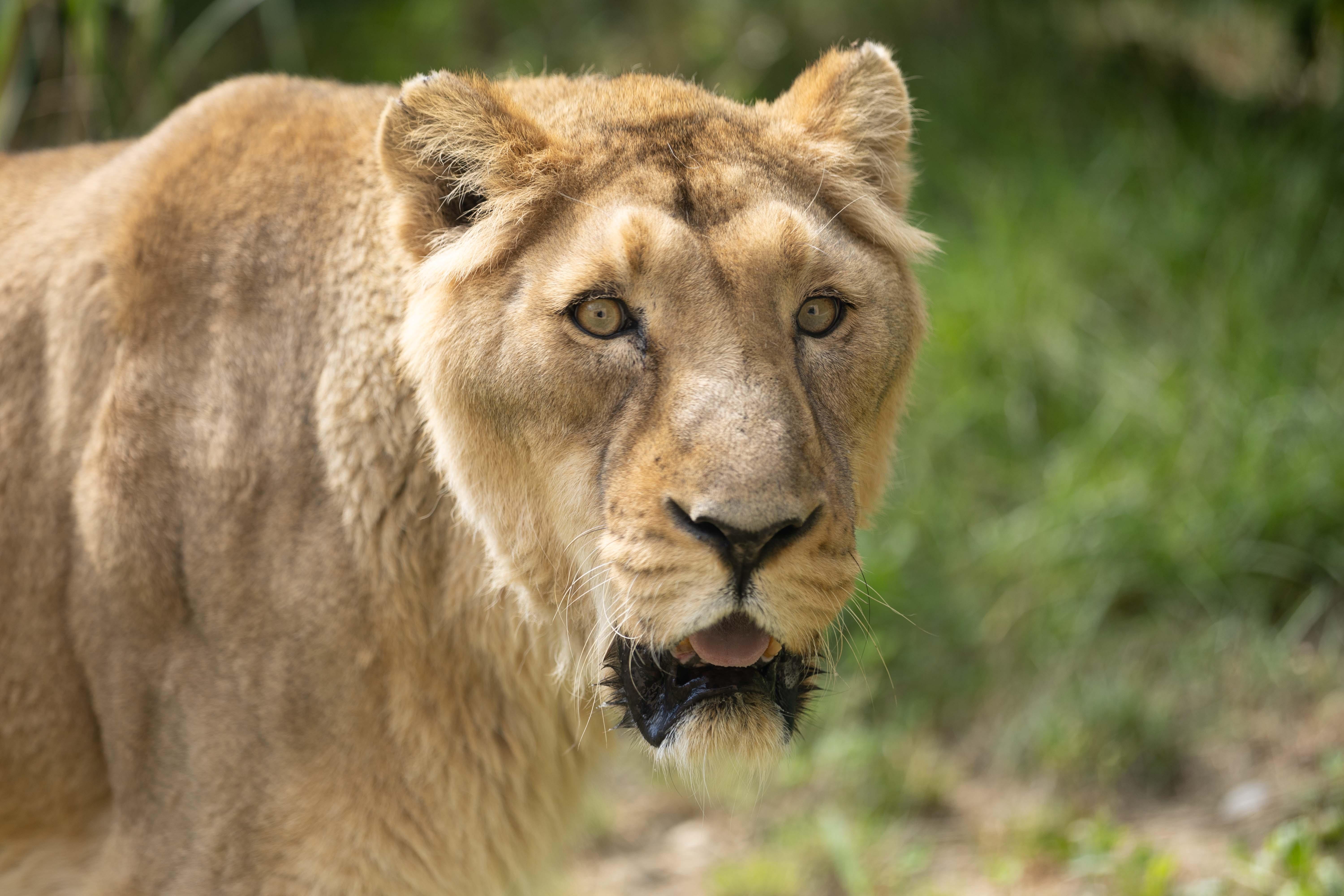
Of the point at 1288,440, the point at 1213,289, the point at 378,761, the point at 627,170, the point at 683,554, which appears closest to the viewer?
the point at 683,554

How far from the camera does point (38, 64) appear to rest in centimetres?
570

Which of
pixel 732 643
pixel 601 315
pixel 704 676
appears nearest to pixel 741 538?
pixel 732 643

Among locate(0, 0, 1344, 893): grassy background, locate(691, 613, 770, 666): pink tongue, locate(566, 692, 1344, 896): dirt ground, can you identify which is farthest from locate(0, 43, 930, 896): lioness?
locate(566, 692, 1344, 896): dirt ground

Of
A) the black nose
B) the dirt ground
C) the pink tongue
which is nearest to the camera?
the black nose

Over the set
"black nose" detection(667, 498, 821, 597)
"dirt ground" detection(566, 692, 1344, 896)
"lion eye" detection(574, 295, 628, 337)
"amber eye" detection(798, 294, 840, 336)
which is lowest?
"dirt ground" detection(566, 692, 1344, 896)

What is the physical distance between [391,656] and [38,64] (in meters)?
4.20

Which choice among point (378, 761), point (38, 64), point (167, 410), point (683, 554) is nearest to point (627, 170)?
point (683, 554)

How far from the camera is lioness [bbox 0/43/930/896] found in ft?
8.00

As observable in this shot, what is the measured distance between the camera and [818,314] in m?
2.59

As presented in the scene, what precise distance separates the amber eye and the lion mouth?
0.61 m

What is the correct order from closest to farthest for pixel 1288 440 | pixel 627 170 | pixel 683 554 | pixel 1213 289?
pixel 683 554 → pixel 627 170 → pixel 1288 440 → pixel 1213 289

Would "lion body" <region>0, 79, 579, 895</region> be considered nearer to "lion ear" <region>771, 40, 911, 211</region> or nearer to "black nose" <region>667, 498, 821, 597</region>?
"black nose" <region>667, 498, 821, 597</region>

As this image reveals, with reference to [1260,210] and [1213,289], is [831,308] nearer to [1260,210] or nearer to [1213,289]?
[1213,289]

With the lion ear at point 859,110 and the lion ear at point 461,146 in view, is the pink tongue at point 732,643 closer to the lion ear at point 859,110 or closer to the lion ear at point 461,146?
the lion ear at point 461,146
